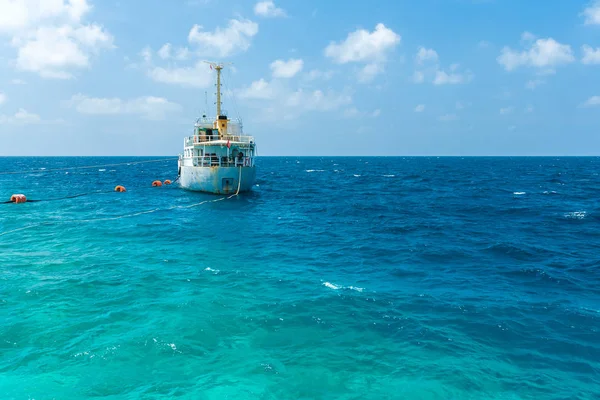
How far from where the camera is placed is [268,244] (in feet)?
72.9

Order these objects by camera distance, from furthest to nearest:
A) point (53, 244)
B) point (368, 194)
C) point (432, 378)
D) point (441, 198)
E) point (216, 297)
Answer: point (368, 194) < point (441, 198) < point (53, 244) < point (216, 297) < point (432, 378)

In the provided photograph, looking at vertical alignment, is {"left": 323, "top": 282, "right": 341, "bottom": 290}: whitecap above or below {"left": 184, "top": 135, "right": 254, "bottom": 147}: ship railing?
below

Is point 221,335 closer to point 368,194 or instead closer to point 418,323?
point 418,323

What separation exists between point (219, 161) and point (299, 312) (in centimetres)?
3210

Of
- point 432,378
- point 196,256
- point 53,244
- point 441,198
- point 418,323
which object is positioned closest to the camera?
point 432,378

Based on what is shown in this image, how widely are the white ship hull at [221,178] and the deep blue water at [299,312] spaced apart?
51.1 feet

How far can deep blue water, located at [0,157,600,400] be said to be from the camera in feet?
29.1

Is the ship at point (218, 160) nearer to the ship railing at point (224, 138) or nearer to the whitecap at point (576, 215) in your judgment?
the ship railing at point (224, 138)

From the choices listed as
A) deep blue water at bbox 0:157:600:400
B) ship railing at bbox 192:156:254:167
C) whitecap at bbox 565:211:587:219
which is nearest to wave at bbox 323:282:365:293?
deep blue water at bbox 0:157:600:400

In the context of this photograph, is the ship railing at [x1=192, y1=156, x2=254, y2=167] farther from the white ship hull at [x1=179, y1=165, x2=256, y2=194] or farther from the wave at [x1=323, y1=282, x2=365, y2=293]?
the wave at [x1=323, y1=282, x2=365, y2=293]

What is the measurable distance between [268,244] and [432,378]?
46.5 feet

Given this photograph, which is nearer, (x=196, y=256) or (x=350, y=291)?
(x=350, y=291)

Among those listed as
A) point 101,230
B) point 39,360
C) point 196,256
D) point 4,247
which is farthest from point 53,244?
point 39,360

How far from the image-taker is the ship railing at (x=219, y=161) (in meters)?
42.3
